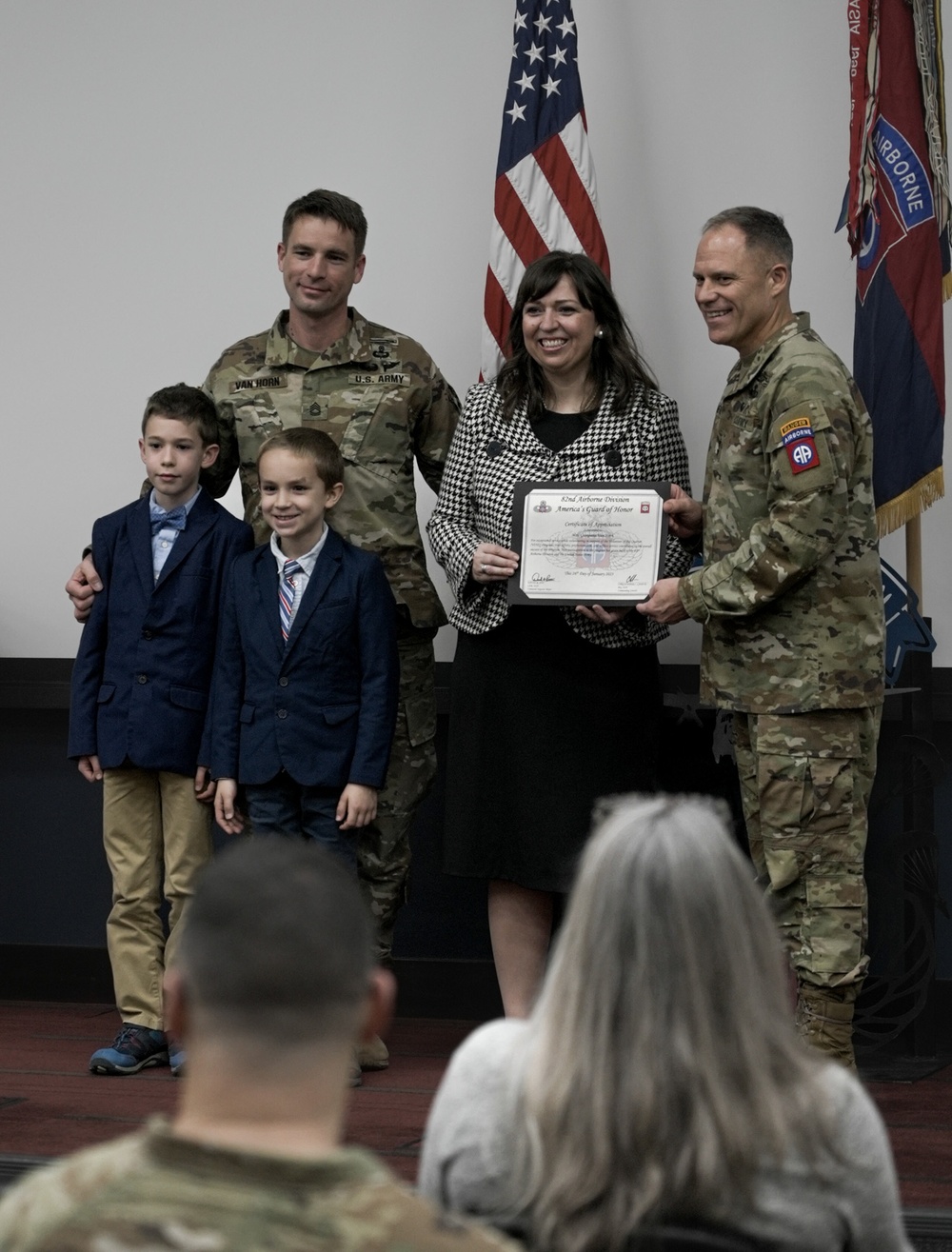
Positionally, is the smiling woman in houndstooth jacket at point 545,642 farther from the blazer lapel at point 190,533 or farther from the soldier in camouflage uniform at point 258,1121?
the soldier in camouflage uniform at point 258,1121

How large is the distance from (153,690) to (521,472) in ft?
3.11

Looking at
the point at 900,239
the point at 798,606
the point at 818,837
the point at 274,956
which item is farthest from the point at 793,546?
the point at 274,956

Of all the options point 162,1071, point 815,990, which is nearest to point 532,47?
point 815,990

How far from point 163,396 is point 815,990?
187 centimetres

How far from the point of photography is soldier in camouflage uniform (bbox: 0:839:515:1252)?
97cm

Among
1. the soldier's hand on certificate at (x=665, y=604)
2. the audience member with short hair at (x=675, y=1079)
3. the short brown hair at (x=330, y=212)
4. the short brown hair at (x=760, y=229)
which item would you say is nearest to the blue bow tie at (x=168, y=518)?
the short brown hair at (x=330, y=212)

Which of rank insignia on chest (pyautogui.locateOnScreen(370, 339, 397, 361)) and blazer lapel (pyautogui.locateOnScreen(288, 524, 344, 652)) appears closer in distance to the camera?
blazer lapel (pyautogui.locateOnScreen(288, 524, 344, 652))

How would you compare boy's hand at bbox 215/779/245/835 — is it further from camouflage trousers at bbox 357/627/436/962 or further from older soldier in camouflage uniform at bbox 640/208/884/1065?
older soldier in camouflage uniform at bbox 640/208/884/1065

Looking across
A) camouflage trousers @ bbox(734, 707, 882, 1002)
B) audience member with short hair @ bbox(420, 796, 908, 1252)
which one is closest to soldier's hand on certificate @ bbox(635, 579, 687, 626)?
camouflage trousers @ bbox(734, 707, 882, 1002)

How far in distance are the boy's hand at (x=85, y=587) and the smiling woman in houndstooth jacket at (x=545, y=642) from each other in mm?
813

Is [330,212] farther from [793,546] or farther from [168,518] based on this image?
[793,546]

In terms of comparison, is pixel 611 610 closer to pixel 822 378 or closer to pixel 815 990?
pixel 822 378

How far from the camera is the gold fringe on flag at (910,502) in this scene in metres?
3.64

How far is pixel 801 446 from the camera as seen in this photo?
123 inches
